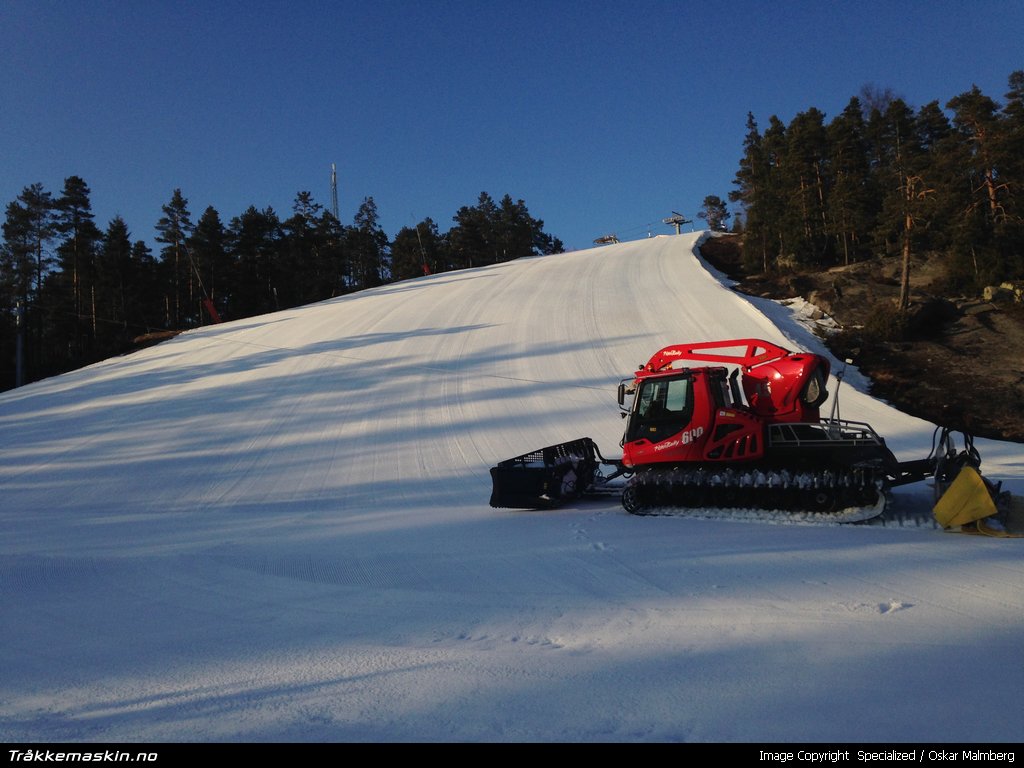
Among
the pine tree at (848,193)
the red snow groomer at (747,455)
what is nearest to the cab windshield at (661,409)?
the red snow groomer at (747,455)

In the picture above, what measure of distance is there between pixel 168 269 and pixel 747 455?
48544 millimetres

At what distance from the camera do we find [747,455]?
25.4 ft

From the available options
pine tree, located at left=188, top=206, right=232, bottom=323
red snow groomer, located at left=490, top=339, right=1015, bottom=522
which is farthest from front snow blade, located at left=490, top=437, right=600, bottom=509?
pine tree, located at left=188, top=206, right=232, bottom=323

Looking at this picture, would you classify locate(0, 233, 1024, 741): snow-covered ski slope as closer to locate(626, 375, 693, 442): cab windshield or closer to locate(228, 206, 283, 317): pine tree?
locate(626, 375, 693, 442): cab windshield

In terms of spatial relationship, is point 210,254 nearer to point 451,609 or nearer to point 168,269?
point 168,269

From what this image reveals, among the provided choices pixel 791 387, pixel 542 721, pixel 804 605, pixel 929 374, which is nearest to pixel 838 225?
pixel 929 374

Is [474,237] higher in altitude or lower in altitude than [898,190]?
higher

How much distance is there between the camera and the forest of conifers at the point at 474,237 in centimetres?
2306

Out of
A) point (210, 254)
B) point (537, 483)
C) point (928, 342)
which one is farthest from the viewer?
point (210, 254)

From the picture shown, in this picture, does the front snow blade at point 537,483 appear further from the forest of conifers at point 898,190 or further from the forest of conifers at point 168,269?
the forest of conifers at point 168,269

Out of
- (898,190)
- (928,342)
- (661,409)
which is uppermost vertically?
(898,190)

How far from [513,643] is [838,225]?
31.6 m

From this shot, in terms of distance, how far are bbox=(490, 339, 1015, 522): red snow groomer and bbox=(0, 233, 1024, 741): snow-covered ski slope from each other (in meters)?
0.49

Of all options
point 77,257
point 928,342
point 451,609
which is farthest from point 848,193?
point 77,257
